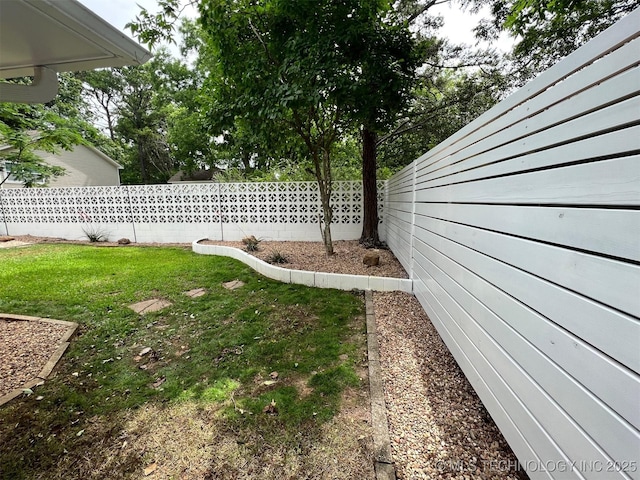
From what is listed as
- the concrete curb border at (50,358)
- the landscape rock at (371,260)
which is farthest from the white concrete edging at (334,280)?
→ the concrete curb border at (50,358)

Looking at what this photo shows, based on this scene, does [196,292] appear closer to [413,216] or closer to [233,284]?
[233,284]

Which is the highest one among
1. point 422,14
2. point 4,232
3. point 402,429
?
point 422,14

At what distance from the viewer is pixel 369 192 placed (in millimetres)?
6062

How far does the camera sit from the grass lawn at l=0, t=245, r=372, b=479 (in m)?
1.51

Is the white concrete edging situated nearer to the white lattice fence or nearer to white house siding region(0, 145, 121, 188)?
the white lattice fence

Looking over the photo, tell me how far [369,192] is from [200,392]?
Result: 4.97 m

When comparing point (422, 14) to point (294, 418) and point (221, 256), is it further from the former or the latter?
point (294, 418)

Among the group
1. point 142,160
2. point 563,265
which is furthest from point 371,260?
point 142,160

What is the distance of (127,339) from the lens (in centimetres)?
283

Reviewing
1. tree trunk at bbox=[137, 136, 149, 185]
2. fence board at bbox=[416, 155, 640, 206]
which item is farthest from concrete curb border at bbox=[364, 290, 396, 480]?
tree trunk at bbox=[137, 136, 149, 185]

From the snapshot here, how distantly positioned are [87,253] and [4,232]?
5.68m

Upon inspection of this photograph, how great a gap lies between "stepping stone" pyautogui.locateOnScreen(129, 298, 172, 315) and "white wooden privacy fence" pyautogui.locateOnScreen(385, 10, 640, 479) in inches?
137

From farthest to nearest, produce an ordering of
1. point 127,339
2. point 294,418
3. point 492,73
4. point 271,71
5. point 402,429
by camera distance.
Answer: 1. point 492,73
2. point 271,71
3. point 127,339
4. point 294,418
5. point 402,429

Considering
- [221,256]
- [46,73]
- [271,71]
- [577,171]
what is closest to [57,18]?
[46,73]
